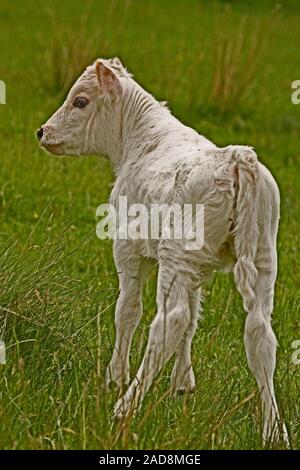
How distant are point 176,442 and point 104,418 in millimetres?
316

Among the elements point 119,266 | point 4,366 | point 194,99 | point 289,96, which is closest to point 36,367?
point 4,366

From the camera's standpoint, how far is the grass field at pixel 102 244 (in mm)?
5043

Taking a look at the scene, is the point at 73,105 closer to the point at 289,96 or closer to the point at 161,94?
the point at 161,94

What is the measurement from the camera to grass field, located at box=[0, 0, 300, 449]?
5.04 m

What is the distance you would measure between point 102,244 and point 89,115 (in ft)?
10.5

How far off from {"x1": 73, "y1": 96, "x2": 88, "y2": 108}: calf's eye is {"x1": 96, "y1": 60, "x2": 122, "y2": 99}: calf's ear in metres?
0.10

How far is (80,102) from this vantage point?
6.04 meters

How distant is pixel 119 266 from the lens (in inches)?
230

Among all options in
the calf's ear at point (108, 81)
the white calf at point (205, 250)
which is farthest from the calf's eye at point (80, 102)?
the white calf at point (205, 250)

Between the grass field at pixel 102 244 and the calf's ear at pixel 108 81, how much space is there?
744 mm
